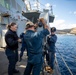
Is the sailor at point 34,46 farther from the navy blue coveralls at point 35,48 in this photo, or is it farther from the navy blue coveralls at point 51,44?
the navy blue coveralls at point 51,44

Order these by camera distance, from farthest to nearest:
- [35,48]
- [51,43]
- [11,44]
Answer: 1. [51,43]
2. [11,44]
3. [35,48]

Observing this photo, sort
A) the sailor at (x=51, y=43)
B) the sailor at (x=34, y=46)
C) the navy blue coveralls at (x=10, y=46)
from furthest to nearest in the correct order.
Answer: the sailor at (x=51, y=43) < the navy blue coveralls at (x=10, y=46) < the sailor at (x=34, y=46)

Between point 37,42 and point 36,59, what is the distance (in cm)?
40

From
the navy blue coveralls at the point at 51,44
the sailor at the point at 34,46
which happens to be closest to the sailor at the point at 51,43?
the navy blue coveralls at the point at 51,44

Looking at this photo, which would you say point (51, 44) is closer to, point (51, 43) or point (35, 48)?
point (51, 43)

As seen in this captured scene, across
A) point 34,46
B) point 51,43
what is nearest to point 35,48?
point 34,46

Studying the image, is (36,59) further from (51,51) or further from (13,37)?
(51,51)

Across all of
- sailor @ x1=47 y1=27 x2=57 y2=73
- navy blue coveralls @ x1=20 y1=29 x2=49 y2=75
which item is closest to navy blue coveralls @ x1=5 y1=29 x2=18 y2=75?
navy blue coveralls @ x1=20 y1=29 x2=49 y2=75

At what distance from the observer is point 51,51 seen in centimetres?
602

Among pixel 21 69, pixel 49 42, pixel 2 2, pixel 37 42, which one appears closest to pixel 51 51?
pixel 49 42

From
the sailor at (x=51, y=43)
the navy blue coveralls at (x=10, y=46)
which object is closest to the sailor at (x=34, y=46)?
the navy blue coveralls at (x=10, y=46)

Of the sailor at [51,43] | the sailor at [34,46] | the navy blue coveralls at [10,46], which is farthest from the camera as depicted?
the sailor at [51,43]

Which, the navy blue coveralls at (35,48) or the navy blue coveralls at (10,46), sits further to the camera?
the navy blue coveralls at (10,46)

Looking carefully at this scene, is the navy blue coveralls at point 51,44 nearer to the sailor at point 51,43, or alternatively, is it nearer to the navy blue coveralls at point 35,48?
the sailor at point 51,43
